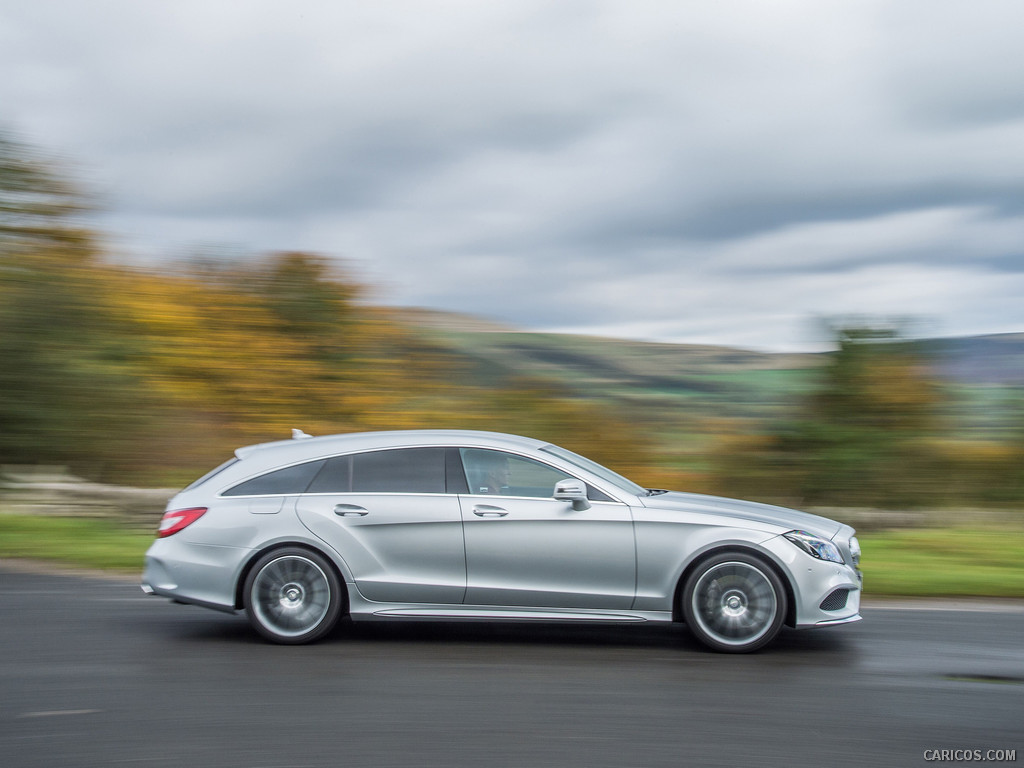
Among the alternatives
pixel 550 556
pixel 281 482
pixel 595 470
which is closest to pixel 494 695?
pixel 550 556

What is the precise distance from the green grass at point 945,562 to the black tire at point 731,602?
326 centimetres

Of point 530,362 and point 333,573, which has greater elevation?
point 530,362

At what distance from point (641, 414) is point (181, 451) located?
7.95 metres

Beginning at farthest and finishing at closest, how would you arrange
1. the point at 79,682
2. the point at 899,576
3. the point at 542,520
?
the point at 899,576
the point at 542,520
the point at 79,682

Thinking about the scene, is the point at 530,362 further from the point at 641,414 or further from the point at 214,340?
the point at 214,340

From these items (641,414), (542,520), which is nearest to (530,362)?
(641,414)

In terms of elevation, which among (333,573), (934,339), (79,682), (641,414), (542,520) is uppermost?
(934,339)

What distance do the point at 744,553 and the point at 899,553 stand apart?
19.7 feet

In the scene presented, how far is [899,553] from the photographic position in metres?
11.6

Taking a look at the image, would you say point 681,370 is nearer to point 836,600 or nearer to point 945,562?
point 945,562

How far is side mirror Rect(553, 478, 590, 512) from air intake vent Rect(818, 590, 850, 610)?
1731 mm

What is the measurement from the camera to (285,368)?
742 inches

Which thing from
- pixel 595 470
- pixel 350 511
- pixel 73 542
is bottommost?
pixel 73 542

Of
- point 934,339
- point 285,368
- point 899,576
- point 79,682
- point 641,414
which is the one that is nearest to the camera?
point 79,682
